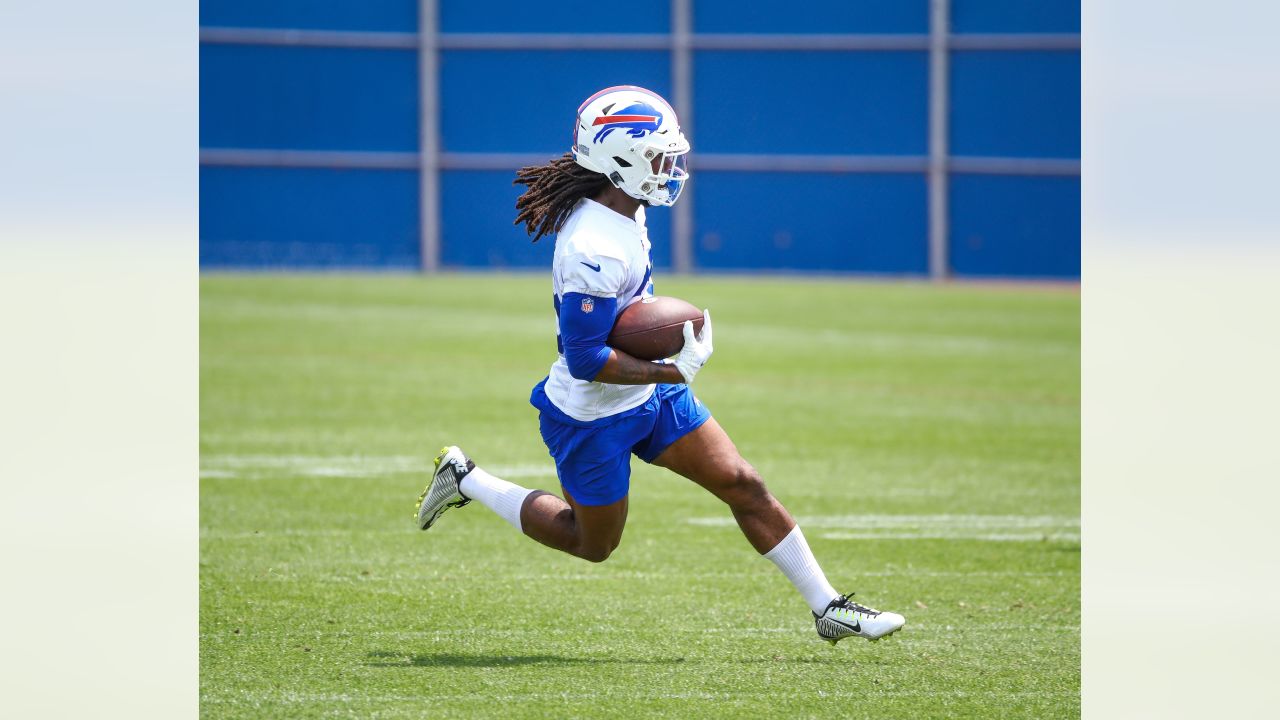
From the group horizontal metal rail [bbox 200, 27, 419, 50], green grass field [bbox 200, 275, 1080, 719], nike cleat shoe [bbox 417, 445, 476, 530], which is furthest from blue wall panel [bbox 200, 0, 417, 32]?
nike cleat shoe [bbox 417, 445, 476, 530]

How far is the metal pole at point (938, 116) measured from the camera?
35188 mm

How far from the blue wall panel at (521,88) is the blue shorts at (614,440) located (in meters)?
31.0

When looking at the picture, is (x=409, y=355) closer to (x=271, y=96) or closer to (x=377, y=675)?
(x=377, y=675)

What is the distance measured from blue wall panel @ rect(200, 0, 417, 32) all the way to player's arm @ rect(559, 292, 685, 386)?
31959mm

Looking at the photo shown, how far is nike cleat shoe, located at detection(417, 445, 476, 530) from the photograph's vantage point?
20.2 ft

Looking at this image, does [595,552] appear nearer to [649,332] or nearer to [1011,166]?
[649,332]

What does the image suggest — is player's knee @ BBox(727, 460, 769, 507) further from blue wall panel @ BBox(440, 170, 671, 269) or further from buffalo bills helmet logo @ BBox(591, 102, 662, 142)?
blue wall panel @ BBox(440, 170, 671, 269)

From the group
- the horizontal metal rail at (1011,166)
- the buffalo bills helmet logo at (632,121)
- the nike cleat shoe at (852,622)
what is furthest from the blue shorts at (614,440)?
the horizontal metal rail at (1011,166)

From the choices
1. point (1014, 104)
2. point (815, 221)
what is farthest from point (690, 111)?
point (1014, 104)

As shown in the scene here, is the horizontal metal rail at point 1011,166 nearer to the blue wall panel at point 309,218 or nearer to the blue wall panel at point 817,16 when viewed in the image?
the blue wall panel at point 817,16
